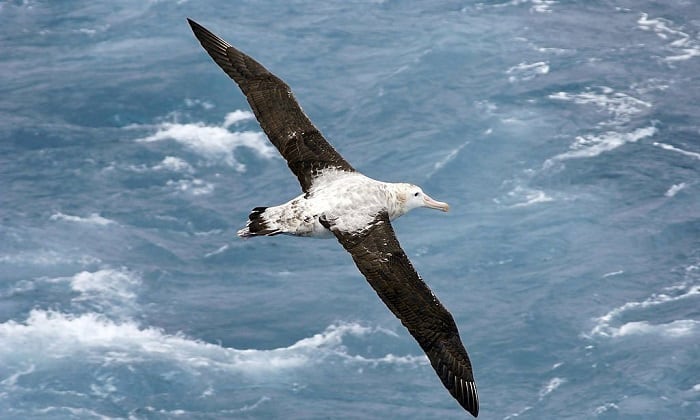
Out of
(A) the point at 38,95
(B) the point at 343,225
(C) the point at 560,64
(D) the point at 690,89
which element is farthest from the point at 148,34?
(B) the point at 343,225

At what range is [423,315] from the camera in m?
21.3

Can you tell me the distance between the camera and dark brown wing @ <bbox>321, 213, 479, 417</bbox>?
21.2 metres

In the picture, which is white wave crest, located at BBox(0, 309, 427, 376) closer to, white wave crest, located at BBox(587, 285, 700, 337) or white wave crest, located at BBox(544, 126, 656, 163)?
white wave crest, located at BBox(587, 285, 700, 337)

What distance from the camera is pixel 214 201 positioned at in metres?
38.5

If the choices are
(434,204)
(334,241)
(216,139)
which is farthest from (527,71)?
(434,204)

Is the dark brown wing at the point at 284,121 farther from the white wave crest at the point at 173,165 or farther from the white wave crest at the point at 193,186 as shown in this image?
the white wave crest at the point at 173,165

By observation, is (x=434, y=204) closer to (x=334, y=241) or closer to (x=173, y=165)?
(x=334, y=241)

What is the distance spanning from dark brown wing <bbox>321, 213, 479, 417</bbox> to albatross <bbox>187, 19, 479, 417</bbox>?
1cm

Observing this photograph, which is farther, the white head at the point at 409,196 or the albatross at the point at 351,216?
the white head at the point at 409,196

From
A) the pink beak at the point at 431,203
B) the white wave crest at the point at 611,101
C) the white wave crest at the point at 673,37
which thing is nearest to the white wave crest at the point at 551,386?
the pink beak at the point at 431,203

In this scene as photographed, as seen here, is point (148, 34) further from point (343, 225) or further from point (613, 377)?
point (343, 225)

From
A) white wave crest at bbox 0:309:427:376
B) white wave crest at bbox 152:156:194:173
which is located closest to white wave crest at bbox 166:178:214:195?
white wave crest at bbox 152:156:194:173

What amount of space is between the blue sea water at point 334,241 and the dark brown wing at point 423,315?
11.3 m

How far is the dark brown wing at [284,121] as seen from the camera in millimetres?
23953
